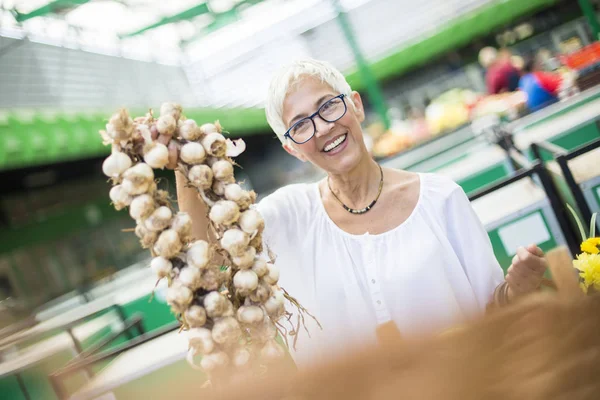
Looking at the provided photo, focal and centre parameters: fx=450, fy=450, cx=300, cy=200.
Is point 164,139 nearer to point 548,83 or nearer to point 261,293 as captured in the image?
point 261,293

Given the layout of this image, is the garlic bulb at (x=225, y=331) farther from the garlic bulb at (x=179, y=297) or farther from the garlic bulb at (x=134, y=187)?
→ the garlic bulb at (x=134, y=187)

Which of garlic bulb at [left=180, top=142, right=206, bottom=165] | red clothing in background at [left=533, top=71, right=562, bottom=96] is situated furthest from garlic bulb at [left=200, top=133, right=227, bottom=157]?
red clothing in background at [left=533, top=71, right=562, bottom=96]

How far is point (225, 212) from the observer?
0.83 meters

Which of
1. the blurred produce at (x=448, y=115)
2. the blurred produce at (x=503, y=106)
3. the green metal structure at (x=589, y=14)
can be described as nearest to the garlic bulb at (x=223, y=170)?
the blurred produce at (x=503, y=106)

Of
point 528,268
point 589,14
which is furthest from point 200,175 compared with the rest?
point 589,14

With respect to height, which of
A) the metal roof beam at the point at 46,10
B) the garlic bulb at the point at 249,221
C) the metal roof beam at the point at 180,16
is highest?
the metal roof beam at the point at 180,16

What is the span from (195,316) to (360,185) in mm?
842

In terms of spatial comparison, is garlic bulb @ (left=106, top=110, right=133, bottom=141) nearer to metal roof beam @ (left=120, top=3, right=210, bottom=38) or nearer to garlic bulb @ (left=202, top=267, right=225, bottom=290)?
garlic bulb @ (left=202, top=267, right=225, bottom=290)

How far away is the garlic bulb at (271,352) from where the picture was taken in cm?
81

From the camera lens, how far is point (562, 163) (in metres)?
2.09

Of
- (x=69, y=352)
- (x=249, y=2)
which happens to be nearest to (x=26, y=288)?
(x=69, y=352)

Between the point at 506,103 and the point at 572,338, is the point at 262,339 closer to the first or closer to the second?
the point at 572,338

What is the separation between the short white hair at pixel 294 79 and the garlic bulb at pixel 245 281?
0.60 metres

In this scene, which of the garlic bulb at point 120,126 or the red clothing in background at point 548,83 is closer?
the garlic bulb at point 120,126
